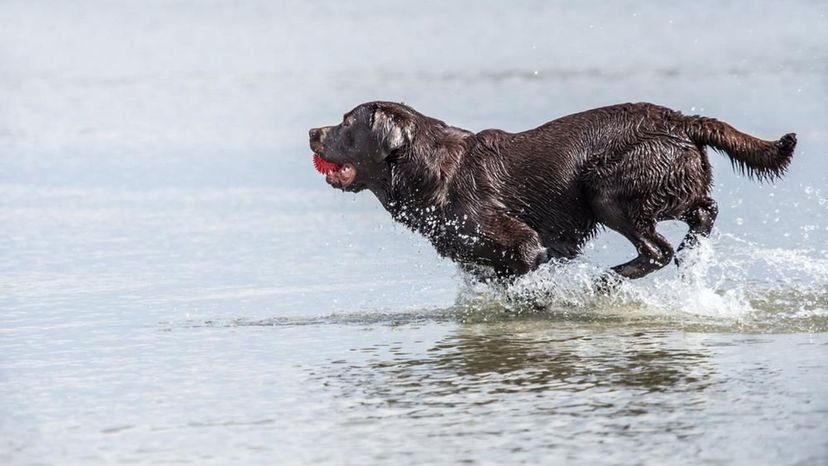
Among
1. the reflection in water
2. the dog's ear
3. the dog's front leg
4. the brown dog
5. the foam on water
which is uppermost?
the dog's ear

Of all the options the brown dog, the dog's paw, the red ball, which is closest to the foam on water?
the dog's paw

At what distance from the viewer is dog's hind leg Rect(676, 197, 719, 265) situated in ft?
27.9

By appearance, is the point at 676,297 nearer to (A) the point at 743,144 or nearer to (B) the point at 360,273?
(A) the point at 743,144

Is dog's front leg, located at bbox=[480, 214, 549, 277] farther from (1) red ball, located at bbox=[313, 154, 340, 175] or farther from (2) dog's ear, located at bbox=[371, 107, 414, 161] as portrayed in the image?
(1) red ball, located at bbox=[313, 154, 340, 175]

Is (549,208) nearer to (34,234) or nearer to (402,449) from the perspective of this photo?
(402,449)

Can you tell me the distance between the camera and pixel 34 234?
11789 mm

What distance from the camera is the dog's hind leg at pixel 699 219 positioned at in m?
8.51

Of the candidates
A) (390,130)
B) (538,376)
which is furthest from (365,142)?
(538,376)

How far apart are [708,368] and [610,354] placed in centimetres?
60

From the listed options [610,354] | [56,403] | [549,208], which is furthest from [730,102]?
[56,403]

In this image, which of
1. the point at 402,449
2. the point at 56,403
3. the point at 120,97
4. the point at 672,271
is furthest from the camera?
the point at 120,97

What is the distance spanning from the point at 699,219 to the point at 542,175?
2.97 feet

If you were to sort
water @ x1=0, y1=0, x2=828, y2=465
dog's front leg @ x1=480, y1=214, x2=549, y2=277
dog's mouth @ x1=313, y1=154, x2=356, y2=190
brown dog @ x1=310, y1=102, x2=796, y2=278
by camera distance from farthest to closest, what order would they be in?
dog's mouth @ x1=313, y1=154, x2=356, y2=190
dog's front leg @ x1=480, y1=214, x2=549, y2=277
brown dog @ x1=310, y1=102, x2=796, y2=278
water @ x1=0, y1=0, x2=828, y2=465

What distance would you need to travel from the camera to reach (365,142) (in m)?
8.56
